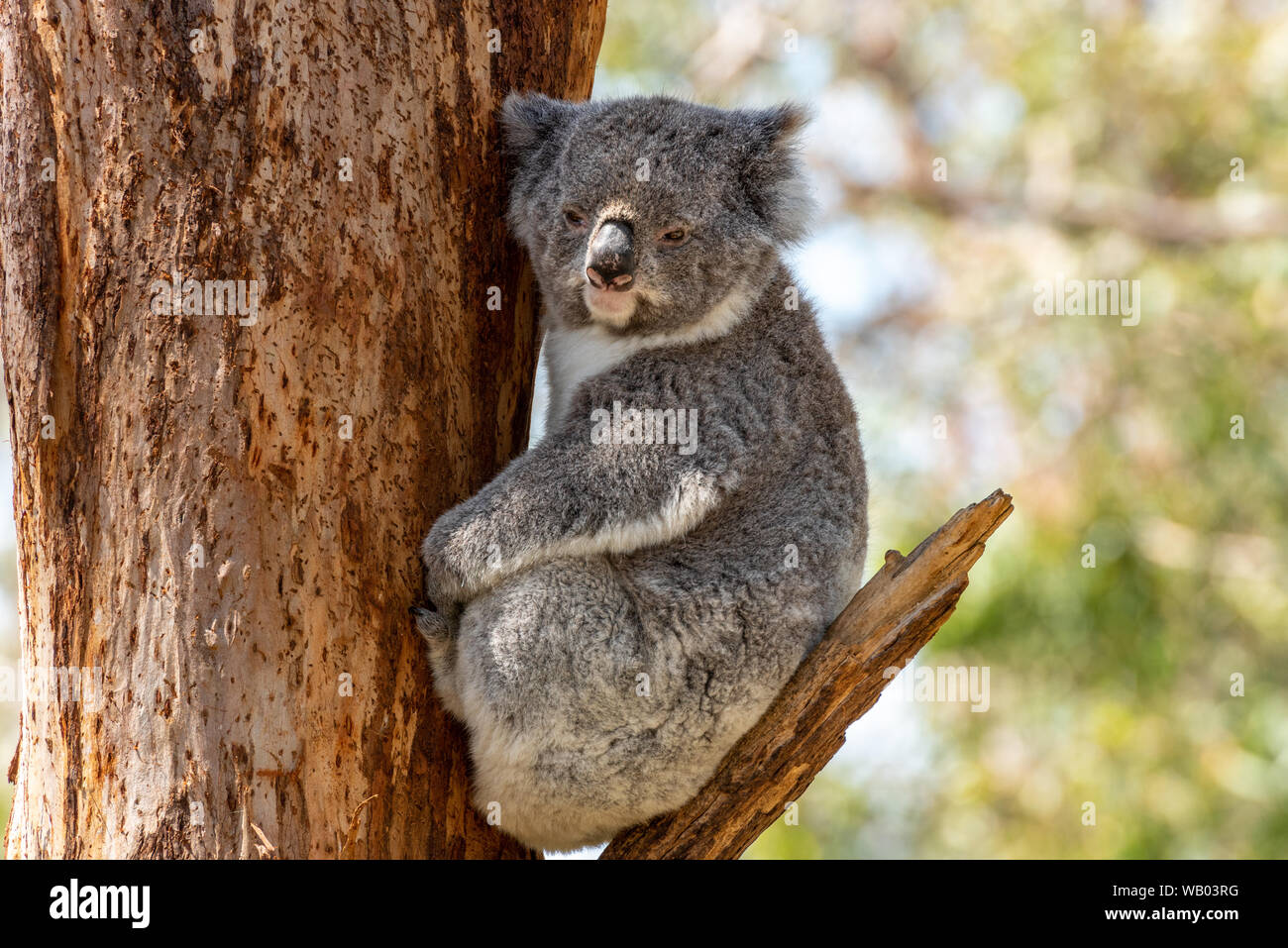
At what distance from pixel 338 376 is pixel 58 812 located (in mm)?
1113

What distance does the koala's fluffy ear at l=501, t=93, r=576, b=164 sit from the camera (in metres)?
3.22

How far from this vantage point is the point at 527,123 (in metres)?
3.22

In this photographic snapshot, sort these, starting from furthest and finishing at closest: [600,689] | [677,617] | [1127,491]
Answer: [1127,491] → [677,617] → [600,689]

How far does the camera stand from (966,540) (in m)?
2.90

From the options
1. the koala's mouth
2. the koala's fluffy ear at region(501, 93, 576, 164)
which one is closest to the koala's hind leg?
the koala's mouth

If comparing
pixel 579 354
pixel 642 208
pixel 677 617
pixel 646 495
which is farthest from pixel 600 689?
pixel 642 208

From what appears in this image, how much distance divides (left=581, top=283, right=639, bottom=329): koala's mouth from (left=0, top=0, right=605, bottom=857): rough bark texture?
1.67ft

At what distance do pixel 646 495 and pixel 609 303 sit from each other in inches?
20.2

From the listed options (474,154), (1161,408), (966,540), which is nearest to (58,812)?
(474,154)

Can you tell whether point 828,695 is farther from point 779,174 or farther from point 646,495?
point 779,174

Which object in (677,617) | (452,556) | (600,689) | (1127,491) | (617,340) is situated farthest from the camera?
(1127,491)

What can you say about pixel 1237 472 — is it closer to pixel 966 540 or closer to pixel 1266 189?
pixel 1266 189

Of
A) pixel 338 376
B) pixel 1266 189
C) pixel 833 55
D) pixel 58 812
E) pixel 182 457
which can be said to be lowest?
pixel 58 812

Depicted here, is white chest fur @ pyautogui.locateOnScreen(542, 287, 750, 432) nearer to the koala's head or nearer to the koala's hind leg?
the koala's head
